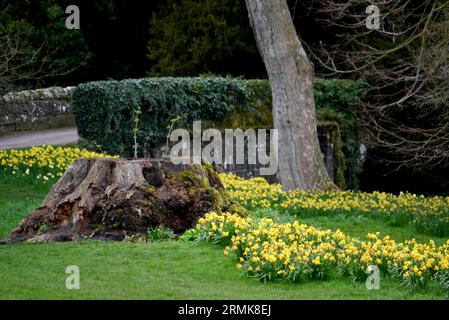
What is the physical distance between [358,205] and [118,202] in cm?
514

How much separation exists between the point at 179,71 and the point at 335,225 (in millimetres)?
14153

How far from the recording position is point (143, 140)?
63.7 ft

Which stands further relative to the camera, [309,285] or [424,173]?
[424,173]

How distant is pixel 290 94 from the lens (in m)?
16.5

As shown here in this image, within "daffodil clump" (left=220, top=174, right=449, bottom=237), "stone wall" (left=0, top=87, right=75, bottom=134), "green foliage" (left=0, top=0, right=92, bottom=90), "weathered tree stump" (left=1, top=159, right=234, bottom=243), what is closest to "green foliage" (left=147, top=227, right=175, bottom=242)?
"weathered tree stump" (left=1, top=159, right=234, bottom=243)

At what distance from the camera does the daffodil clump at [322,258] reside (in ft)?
27.5

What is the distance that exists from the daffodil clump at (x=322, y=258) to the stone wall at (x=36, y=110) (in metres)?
12.2

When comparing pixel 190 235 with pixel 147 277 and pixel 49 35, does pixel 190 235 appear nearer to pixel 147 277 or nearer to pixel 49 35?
pixel 147 277

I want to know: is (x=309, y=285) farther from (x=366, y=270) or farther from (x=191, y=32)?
(x=191, y=32)

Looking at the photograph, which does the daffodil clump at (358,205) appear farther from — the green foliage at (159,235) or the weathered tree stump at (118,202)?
the green foliage at (159,235)

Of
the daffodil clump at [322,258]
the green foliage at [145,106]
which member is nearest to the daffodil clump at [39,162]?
the green foliage at [145,106]

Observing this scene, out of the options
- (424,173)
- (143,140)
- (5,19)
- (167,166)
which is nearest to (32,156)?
(143,140)

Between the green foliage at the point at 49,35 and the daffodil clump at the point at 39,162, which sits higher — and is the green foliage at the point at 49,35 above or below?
above

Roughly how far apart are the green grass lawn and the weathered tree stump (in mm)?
537
